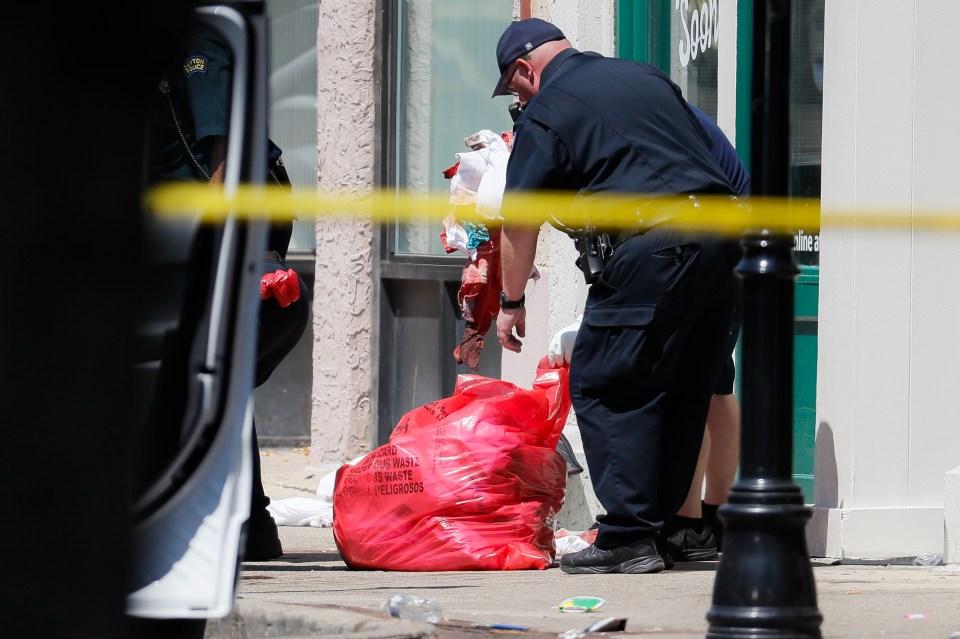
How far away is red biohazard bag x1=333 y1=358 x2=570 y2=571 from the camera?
209 inches

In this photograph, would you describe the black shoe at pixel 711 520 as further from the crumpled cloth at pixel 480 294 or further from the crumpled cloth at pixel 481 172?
the crumpled cloth at pixel 481 172

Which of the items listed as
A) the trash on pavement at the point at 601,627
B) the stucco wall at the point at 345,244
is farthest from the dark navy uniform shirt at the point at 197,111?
the stucco wall at the point at 345,244

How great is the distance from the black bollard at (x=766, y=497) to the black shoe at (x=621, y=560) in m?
1.76

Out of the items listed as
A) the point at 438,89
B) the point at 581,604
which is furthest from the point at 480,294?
the point at 438,89

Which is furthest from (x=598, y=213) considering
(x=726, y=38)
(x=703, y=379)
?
(x=726, y=38)

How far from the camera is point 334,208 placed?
387cm

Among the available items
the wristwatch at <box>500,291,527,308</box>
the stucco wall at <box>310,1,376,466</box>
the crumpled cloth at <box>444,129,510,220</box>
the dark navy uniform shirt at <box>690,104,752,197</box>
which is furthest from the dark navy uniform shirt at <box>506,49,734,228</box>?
the stucco wall at <box>310,1,376,466</box>

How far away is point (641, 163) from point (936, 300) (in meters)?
1.28

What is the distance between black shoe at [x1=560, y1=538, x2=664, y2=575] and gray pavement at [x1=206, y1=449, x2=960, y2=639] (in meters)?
0.06

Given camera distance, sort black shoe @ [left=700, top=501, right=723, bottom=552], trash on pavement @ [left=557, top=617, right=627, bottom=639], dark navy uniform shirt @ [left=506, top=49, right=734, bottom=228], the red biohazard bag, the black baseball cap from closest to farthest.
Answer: trash on pavement @ [left=557, top=617, right=627, bottom=639] → dark navy uniform shirt @ [left=506, top=49, right=734, bottom=228] → the red biohazard bag → the black baseball cap → black shoe @ [left=700, top=501, right=723, bottom=552]

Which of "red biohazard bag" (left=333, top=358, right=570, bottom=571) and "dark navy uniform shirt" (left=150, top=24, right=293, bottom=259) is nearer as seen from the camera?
"dark navy uniform shirt" (left=150, top=24, right=293, bottom=259)

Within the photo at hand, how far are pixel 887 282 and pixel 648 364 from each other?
43.2 inches

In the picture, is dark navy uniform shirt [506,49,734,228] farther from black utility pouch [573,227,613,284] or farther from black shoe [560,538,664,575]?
black shoe [560,538,664,575]

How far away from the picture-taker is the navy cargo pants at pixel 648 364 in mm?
5020
